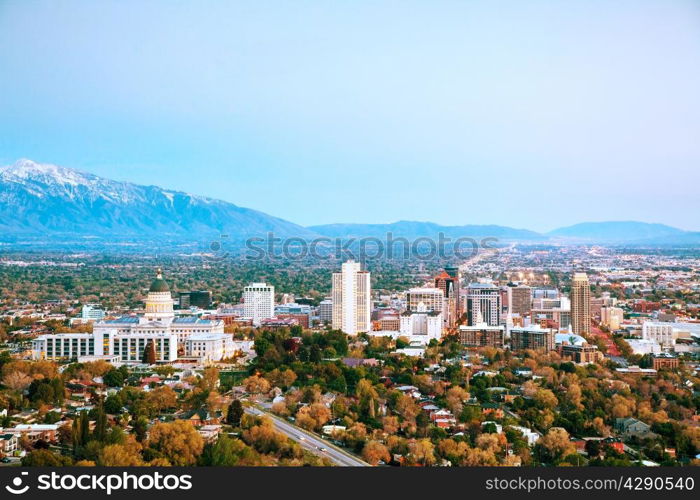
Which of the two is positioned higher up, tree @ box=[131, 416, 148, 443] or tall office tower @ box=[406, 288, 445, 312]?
tall office tower @ box=[406, 288, 445, 312]

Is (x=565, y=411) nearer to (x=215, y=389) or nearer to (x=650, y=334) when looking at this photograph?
(x=215, y=389)

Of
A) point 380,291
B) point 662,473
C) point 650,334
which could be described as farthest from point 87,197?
point 662,473

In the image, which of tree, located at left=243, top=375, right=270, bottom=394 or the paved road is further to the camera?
tree, located at left=243, top=375, right=270, bottom=394

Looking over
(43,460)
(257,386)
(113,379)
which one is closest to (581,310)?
(257,386)

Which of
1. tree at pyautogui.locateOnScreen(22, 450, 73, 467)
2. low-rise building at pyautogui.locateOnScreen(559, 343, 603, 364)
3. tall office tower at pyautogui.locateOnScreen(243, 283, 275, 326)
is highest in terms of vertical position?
tall office tower at pyautogui.locateOnScreen(243, 283, 275, 326)

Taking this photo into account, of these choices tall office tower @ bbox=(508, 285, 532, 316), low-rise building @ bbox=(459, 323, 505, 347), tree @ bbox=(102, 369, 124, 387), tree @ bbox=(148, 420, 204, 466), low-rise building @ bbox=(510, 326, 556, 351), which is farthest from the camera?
tall office tower @ bbox=(508, 285, 532, 316)

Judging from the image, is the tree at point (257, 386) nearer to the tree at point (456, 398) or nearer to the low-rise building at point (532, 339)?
the tree at point (456, 398)

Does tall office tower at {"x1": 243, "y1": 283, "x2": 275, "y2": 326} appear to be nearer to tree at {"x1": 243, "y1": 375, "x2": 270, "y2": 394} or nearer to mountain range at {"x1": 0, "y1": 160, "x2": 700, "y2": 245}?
tree at {"x1": 243, "y1": 375, "x2": 270, "y2": 394}

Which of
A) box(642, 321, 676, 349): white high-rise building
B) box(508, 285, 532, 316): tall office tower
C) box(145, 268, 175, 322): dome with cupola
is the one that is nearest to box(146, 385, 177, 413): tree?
box(145, 268, 175, 322): dome with cupola

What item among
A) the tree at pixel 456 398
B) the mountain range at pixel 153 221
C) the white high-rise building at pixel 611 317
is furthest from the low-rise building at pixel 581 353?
the mountain range at pixel 153 221
